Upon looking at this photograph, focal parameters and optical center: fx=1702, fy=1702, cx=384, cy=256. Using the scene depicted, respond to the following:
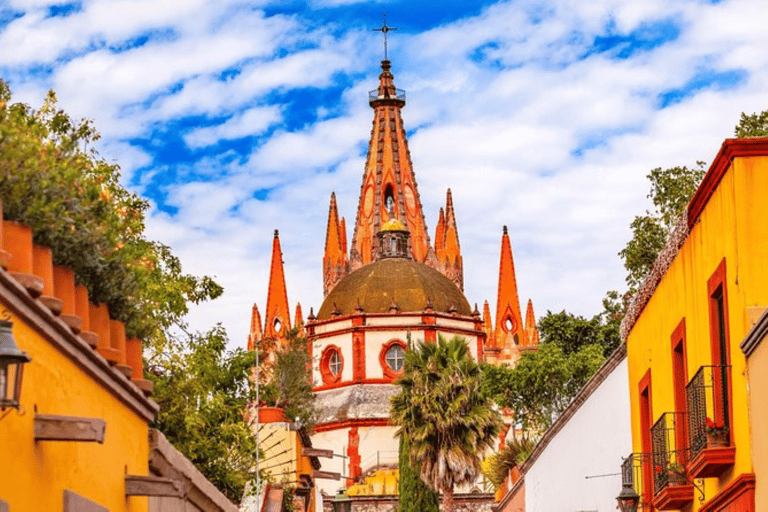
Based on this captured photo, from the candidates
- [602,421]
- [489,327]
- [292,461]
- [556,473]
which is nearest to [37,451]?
[602,421]

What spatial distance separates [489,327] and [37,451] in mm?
88978

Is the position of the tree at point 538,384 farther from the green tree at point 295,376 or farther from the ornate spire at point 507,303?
the ornate spire at point 507,303

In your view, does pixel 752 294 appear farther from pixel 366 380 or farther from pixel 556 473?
pixel 366 380

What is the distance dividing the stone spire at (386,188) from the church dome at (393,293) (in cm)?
1449

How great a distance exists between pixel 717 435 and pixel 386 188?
8278cm

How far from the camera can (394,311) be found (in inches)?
3044

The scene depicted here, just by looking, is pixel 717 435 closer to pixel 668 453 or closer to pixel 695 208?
pixel 695 208

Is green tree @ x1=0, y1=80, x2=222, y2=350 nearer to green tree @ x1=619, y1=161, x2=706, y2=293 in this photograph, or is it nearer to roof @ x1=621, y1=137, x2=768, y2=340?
roof @ x1=621, y1=137, x2=768, y2=340

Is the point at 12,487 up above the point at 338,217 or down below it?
below

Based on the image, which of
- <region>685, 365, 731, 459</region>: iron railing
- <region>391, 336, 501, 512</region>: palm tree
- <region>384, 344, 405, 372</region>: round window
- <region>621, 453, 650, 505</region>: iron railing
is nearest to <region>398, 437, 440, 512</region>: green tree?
<region>391, 336, 501, 512</region>: palm tree

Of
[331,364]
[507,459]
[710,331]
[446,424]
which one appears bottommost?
[710,331]

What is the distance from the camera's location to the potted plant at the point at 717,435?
45.5ft

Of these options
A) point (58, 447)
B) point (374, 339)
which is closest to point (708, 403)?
point (58, 447)

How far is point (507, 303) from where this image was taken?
321 ft
